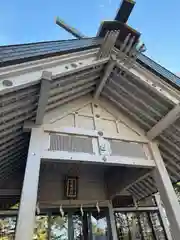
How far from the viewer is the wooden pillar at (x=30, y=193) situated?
2212 mm

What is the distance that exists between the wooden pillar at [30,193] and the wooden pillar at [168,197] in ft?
7.75

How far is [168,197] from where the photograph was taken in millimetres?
3270

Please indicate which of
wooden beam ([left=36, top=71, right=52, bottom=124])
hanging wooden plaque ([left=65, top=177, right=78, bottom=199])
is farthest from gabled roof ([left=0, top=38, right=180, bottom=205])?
hanging wooden plaque ([left=65, top=177, right=78, bottom=199])

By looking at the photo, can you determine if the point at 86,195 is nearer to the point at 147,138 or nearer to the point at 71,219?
the point at 71,219

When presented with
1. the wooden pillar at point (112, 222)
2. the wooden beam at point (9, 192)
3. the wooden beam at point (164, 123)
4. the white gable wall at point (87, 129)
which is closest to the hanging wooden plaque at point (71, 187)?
the white gable wall at point (87, 129)

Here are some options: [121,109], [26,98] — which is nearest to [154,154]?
[121,109]

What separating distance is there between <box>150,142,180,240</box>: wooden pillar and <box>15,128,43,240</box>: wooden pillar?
2362mm

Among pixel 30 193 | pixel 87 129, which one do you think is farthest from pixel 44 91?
pixel 30 193

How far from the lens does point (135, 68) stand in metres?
3.64

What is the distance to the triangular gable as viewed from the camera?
12.1ft

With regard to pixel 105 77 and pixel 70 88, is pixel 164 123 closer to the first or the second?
pixel 105 77

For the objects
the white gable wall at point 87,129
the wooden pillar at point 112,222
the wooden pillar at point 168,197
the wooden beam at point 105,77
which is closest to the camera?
the wooden pillar at point 168,197

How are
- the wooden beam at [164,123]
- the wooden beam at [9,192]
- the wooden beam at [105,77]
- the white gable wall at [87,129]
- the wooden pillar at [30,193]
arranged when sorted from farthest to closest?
the wooden beam at [9,192], the white gable wall at [87,129], the wooden beam at [105,77], the wooden beam at [164,123], the wooden pillar at [30,193]

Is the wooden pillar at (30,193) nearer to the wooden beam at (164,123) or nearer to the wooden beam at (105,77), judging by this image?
the wooden beam at (105,77)
